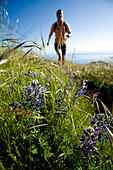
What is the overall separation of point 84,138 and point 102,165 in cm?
35

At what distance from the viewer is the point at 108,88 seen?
3441 millimetres

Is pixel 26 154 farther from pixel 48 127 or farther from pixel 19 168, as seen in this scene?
pixel 48 127

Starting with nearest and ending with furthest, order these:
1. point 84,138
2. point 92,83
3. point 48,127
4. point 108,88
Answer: point 84,138 < point 48,127 < point 108,88 < point 92,83

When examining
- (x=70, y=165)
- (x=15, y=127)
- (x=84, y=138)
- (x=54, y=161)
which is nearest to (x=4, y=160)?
(x=15, y=127)

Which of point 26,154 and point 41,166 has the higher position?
point 26,154

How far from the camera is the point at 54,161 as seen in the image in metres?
1.07

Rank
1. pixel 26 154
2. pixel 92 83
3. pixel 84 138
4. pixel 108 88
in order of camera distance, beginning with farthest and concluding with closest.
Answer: pixel 92 83 < pixel 108 88 < pixel 26 154 < pixel 84 138

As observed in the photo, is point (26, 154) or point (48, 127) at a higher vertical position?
point (48, 127)

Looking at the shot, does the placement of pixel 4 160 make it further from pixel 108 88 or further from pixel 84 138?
pixel 108 88

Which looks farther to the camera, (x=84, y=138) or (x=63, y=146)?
(x=63, y=146)

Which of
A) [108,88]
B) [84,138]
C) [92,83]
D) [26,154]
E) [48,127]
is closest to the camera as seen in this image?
[84,138]

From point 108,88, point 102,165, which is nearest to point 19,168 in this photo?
point 102,165

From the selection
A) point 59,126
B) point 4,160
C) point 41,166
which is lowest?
point 41,166

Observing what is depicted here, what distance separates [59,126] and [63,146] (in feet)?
0.81
